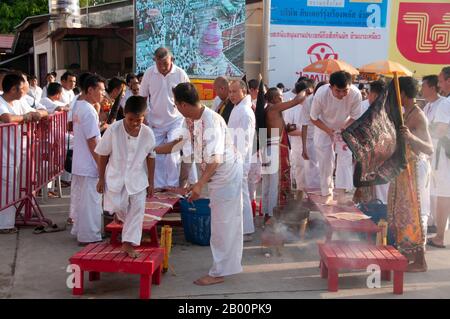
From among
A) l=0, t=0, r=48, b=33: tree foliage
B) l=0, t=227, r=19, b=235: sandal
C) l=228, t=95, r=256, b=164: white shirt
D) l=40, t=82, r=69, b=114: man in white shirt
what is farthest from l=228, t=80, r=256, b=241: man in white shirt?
l=0, t=0, r=48, b=33: tree foliage

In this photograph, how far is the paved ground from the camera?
4523 millimetres

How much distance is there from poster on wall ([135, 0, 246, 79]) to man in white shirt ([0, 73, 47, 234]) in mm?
6848

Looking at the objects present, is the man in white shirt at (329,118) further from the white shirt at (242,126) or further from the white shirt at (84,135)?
the white shirt at (84,135)

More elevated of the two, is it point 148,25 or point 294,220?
point 148,25

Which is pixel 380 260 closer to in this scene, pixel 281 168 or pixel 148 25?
pixel 281 168

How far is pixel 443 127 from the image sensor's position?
229 inches

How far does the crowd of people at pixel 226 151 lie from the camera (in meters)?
4.58

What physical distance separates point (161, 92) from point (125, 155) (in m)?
2.41

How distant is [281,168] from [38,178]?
10.6 feet

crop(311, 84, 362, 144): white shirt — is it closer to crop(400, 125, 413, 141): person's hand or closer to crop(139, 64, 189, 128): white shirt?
crop(400, 125, 413, 141): person's hand

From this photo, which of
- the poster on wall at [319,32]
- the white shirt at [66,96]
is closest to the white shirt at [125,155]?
the white shirt at [66,96]

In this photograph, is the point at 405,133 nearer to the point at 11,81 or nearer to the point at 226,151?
the point at 226,151

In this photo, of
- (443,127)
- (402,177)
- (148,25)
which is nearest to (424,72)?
(148,25)
